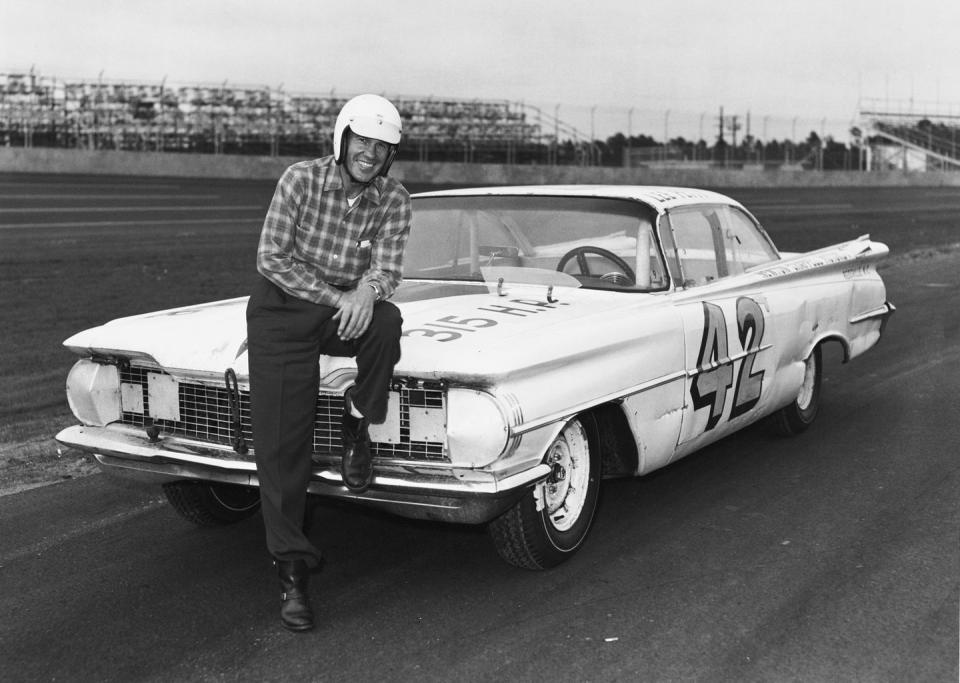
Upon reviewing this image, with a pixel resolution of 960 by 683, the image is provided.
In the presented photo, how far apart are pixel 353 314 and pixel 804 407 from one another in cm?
349

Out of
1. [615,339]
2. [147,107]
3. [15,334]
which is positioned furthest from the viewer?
[147,107]

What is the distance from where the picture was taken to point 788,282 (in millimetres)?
5766

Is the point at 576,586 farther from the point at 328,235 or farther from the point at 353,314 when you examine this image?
the point at 328,235

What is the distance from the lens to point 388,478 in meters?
3.61

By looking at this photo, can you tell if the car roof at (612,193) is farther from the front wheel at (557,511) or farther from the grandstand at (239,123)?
the grandstand at (239,123)

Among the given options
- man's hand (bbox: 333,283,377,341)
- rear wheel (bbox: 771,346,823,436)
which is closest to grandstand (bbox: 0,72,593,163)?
rear wheel (bbox: 771,346,823,436)

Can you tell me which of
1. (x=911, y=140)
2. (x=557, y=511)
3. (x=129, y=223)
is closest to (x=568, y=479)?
(x=557, y=511)

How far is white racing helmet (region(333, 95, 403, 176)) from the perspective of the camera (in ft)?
11.6

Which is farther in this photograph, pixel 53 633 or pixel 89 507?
pixel 89 507

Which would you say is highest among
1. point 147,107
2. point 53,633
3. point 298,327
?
point 147,107

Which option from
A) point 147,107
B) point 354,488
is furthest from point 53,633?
point 147,107

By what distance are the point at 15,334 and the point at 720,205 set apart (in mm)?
6040

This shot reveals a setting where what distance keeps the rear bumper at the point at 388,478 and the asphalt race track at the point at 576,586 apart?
13.0 inches

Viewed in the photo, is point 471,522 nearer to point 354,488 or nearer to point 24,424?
point 354,488
